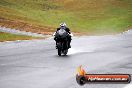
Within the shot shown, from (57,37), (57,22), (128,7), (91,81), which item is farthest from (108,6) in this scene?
(91,81)

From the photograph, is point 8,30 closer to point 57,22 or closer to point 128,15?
point 57,22

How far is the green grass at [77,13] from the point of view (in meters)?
77.1

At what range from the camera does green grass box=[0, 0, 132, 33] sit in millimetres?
77125

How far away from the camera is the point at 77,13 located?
91875mm

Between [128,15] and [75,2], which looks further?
[75,2]

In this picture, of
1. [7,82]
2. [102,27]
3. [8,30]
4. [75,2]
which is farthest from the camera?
[75,2]

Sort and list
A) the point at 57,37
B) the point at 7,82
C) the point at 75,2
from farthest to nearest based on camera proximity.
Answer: the point at 75,2, the point at 57,37, the point at 7,82

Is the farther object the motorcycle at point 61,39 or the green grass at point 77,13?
the green grass at point 77,13

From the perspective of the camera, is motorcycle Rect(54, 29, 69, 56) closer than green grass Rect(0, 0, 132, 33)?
Yes

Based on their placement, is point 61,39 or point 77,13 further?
point 77,13

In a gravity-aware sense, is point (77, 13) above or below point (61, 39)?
below

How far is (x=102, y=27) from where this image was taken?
7788 centimetres

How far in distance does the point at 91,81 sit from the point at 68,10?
89229mm

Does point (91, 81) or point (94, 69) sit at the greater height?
point (91, 81)
